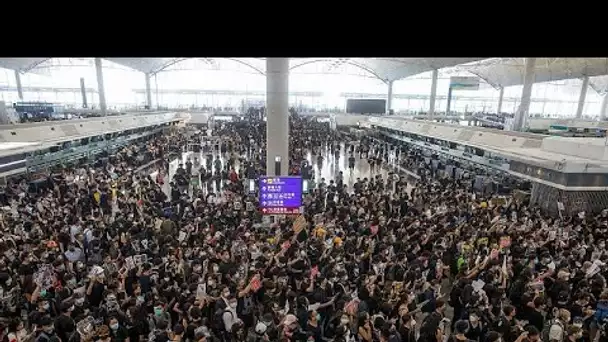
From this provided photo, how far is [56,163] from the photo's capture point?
1612cm

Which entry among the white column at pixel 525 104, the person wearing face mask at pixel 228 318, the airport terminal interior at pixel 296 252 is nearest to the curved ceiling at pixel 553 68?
the white column at pixel 525 104

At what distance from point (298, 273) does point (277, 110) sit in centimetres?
810

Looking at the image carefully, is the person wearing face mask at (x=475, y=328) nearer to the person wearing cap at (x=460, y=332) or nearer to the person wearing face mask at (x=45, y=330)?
the person wearing cap at (x=460, y=332)

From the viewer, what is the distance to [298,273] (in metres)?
6.71

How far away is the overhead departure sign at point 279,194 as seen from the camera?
32.1 ft

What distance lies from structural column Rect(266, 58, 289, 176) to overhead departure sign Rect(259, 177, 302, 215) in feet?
14.6

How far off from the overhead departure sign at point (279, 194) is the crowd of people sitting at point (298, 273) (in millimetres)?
500

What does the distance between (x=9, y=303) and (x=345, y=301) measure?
487 cm

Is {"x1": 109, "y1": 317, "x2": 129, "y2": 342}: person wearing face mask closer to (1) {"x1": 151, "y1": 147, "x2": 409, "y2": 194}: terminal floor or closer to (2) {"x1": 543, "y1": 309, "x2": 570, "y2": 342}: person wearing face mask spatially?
(2) {"x1": 543, "y1": 309, "x2": 570, "y2": 342}: person wearing face mask

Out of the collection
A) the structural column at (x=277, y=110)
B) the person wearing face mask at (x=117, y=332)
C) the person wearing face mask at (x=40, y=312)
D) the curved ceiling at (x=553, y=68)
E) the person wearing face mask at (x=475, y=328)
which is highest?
the curved ceiling at (x=553, y=68)

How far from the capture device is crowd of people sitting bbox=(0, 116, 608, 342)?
16.5 ft
